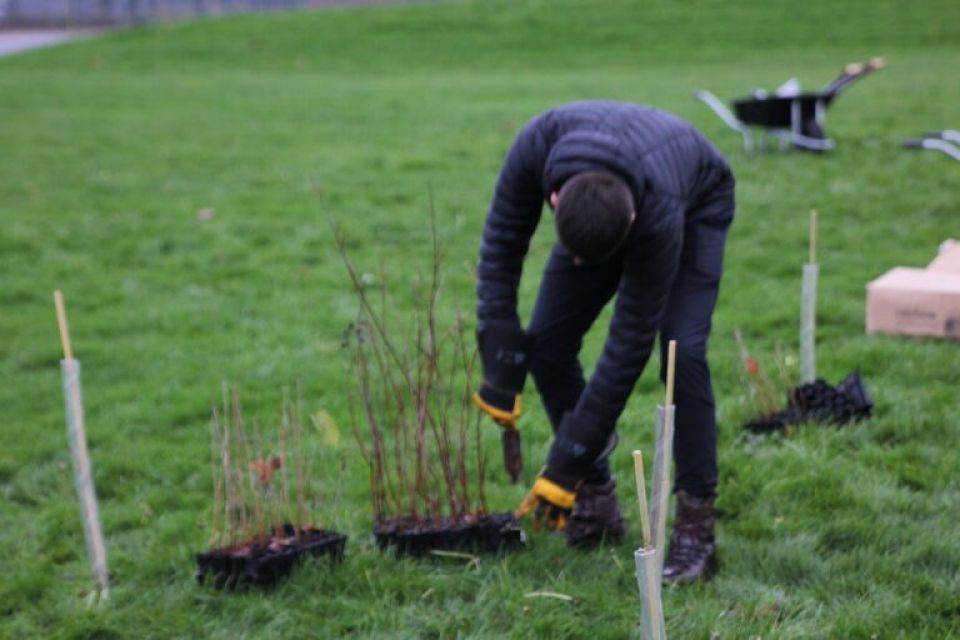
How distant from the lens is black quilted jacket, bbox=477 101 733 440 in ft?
10.3

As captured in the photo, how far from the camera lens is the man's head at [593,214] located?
2.91 metres

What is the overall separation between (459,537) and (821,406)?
5.66 feet

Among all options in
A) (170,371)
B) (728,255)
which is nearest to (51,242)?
(170,371)

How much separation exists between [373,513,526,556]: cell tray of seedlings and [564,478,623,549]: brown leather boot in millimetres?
174

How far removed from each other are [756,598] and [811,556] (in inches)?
13.6

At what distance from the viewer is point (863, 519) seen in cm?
388

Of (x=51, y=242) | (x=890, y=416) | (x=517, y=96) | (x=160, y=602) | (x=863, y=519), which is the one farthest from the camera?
(x=517, y=96)

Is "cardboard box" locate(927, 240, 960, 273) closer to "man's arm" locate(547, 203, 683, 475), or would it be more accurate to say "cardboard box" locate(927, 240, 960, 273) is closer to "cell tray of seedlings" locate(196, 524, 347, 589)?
"man's arm" locate(547, 203, 683, 475)

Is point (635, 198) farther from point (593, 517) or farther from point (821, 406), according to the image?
point (821, 406)

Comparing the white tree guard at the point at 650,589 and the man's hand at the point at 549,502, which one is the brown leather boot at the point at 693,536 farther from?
the white tree guard at the point at 650,589

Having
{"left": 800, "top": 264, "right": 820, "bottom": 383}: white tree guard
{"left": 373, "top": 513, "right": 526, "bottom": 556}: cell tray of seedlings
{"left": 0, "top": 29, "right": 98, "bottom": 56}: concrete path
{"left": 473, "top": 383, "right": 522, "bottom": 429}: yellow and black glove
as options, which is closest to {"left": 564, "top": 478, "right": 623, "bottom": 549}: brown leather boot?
{"left": 373, "top": 513, "right": 526, "bottom": 556}: cell tray of seedlings

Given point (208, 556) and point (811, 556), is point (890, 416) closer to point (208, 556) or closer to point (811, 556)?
point (811, 556)

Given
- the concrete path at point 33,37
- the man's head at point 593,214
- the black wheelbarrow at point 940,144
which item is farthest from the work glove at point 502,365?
the concrete path at point 33,37

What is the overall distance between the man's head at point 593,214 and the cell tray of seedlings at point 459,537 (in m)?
1.15
